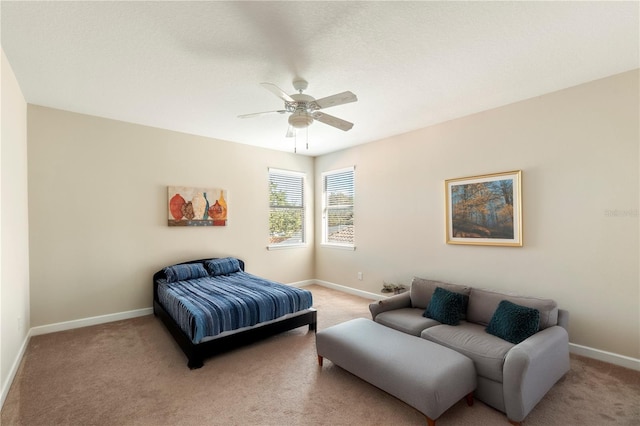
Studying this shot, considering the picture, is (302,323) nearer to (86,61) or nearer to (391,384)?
(391,384)

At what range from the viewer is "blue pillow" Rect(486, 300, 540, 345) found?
244cm

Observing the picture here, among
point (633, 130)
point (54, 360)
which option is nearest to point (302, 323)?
point (54, 360)

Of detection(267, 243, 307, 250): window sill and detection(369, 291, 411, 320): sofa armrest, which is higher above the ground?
detection(267, 243, 307, 250): window sill

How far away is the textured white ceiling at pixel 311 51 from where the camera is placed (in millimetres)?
1980

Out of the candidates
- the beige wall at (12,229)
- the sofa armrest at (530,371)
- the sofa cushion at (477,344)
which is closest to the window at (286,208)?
the beige wall at (12,229)

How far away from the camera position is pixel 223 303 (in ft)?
10.3

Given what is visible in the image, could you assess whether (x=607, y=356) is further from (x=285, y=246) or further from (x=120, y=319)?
(x=120, y=319)

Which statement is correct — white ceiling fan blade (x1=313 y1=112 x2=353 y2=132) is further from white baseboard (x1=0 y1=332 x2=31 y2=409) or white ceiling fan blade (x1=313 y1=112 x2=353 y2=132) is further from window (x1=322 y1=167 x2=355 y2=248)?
white baseboard (x1=0 y1=332 x2=31 y2=409)

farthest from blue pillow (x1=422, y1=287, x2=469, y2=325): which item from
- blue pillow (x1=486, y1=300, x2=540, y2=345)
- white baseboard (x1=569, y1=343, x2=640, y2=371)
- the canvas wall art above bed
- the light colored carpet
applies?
the canvas wall art above bed

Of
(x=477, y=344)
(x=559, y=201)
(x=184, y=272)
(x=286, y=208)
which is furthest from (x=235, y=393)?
(x=286, y=208)

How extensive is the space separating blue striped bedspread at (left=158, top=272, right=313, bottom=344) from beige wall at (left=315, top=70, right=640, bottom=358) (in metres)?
2.11

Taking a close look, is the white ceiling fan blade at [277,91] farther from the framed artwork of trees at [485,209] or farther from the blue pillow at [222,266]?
the blue pillow at [222,266]

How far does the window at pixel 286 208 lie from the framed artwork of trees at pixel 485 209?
9.77 ft

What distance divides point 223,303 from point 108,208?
228 cm
